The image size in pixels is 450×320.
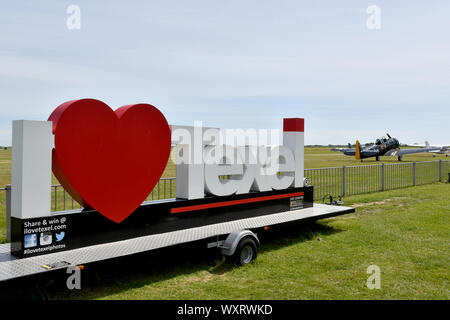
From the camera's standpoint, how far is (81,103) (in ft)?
20.3

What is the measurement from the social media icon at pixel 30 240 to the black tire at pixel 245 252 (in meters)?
3.43

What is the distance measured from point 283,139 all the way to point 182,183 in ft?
12.6

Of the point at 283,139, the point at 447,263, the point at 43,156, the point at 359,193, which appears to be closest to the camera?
the point at 43,156

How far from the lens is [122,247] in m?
6.48

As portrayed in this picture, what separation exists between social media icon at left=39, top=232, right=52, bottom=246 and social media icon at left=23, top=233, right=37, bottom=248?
0.10 meters

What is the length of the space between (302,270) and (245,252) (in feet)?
3.77

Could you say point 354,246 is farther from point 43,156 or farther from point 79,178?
point 43,156

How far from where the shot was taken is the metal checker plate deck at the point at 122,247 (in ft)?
17.6

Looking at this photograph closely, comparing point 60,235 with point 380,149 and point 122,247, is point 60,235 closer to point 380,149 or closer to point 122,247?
point 122,247

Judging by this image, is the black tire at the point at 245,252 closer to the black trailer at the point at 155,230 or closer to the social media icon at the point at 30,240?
the black trailer at the point at 155,230

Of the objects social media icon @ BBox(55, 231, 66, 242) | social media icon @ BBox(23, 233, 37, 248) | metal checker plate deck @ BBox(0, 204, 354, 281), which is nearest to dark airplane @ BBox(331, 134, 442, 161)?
metal checker plate deck @ BBox(0, 204, 354, 281)

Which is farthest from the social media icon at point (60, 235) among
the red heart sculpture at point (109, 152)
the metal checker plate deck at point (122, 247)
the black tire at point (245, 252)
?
the black tire at point (245, 252)

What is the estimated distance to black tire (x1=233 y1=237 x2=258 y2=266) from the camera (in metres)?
7.22

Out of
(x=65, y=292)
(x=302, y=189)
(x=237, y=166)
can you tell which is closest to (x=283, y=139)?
(x=302, y=189)
